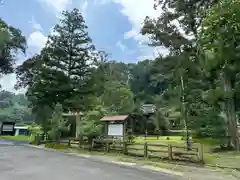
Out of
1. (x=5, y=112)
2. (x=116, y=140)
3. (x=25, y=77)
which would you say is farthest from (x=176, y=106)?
(x=5, y=112)

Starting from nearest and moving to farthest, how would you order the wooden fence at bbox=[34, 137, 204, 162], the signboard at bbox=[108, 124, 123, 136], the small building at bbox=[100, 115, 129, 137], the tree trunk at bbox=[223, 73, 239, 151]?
the wooden fence at bbox=[34, 137, 204, 162], the tree trunk at bbox=[223, 73, 239, 151], the small building at bbox=[100, 115, 129, 137], the signboard at bbox=[108, 124, 123, 136]

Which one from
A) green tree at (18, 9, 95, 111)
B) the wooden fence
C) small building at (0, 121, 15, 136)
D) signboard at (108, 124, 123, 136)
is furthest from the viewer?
small building at (0, 121, 15, 136)

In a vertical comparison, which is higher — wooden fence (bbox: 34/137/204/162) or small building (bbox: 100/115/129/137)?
small building (bbox: 100/115/129/137)

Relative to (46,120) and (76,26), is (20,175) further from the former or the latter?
(76,26)

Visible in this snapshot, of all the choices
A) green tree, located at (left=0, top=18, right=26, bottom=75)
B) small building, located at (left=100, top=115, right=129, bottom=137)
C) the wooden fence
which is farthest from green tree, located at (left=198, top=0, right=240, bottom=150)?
green tree, located at (left=0, top=18, right=26, bottom=75)

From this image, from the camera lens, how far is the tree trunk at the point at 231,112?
1599 cm

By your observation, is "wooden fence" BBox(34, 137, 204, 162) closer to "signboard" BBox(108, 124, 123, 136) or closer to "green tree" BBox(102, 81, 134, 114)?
"signboard" BBox(108, 124, 123, 136)

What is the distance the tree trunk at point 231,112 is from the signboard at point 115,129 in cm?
644

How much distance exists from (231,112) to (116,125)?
705cm

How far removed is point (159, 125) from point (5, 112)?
4900cm

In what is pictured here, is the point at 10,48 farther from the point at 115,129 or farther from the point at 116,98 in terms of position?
the point at 115,129

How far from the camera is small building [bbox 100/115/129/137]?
16719mm

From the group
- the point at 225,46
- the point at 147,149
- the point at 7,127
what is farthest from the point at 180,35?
the point at 7,127

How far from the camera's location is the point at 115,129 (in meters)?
17.2
